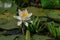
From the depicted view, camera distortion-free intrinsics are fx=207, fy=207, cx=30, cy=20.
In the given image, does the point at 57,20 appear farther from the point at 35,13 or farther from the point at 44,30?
the point at 35,13

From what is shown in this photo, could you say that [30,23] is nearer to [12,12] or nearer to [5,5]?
[12,12]

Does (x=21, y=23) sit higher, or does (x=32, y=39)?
(x=21, y=23)

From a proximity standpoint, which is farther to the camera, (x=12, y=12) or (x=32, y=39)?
(x=12, y=12)

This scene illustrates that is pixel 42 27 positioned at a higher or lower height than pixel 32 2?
lower

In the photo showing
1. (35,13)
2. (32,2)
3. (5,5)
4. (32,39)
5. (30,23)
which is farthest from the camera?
(32,2)

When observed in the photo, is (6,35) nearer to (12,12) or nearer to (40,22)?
(40,22)

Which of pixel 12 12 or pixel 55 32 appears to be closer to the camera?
pixel 55 32

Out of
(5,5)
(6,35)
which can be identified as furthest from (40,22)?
(5,5)

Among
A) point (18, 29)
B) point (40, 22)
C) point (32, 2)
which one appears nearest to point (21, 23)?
point (18, 29)

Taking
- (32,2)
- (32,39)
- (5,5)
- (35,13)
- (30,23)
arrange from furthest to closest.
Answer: (32,2)
(5,5)
(35,13)
(30,23)
(32,39)
